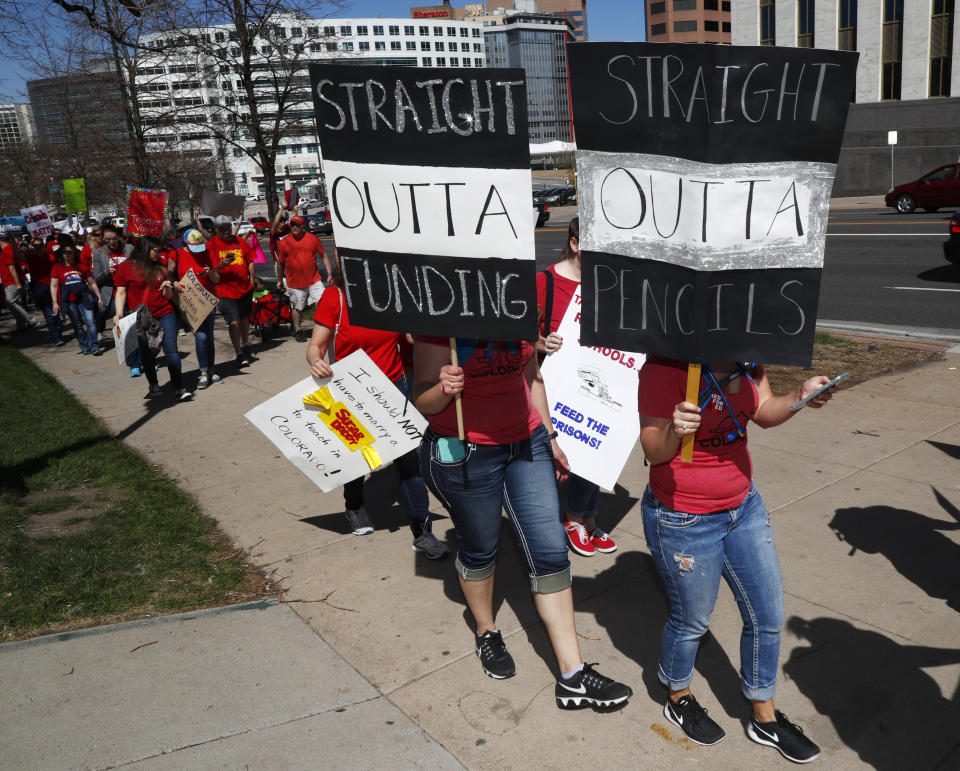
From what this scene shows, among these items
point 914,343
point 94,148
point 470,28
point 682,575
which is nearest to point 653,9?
point 470,28

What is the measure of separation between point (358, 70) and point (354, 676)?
2479 mm

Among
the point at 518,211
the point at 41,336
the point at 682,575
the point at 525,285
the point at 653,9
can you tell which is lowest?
the point at 41,336

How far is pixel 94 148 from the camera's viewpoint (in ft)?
57.8

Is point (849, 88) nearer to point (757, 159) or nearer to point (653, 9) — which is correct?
point (757, 159)

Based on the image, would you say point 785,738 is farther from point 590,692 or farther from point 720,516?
point 720,516

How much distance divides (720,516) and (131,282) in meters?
7.82

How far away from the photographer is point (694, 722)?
311 cm

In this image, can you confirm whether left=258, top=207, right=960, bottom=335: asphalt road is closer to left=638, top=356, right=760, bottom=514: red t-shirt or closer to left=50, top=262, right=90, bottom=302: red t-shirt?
left=638, top=356, right=760, bottom=514: red t-shirt

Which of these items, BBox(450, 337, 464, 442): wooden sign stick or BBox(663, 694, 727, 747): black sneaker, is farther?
BBox(450, 337, 464, 442): wooden sign stick

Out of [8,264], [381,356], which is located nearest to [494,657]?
[381,356]

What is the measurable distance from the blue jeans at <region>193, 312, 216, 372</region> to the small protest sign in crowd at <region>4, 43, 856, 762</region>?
580 cm

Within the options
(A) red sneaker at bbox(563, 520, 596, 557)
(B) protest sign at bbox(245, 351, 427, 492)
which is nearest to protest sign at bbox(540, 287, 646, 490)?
(A) red sneaker at bbox(563, 520, 596, 557)

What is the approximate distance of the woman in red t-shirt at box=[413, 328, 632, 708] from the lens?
332 centimetres

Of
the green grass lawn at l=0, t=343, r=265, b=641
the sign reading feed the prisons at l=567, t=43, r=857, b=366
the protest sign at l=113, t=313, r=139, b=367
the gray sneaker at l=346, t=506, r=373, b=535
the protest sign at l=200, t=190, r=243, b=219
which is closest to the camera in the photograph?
the sign reading feed the prisons at l=567, t=43, r=857, b=366
